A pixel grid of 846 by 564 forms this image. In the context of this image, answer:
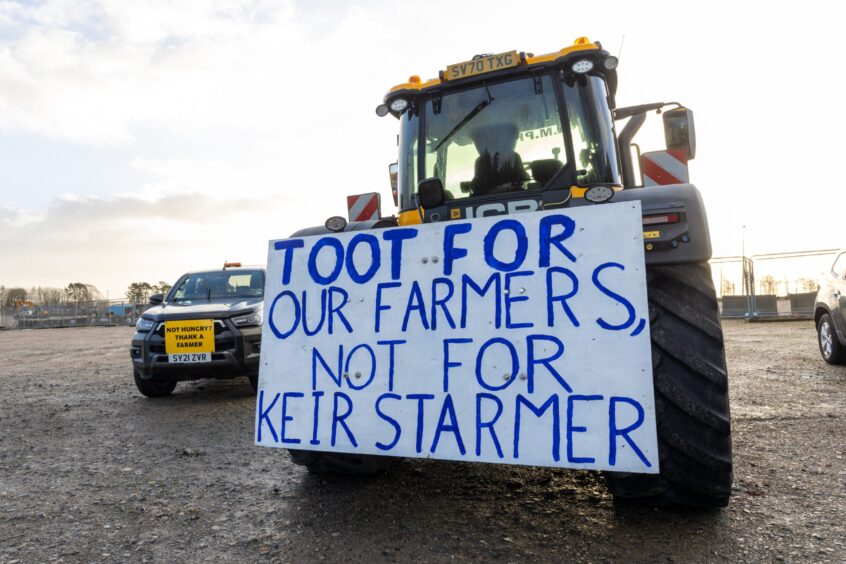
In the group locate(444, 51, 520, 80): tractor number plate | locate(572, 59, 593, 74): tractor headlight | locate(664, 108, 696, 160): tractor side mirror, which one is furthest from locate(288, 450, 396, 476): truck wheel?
locate(664, 108, 696, 160): tractor side mirror

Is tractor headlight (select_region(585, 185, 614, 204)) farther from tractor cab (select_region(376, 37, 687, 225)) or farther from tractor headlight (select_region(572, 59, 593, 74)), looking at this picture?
tractor headlight (select_region(572, 59, 593, 74))

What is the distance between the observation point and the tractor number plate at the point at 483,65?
3.53 m

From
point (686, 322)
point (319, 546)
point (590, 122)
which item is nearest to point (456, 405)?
point (319, 546)

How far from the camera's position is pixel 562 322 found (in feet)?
7.69

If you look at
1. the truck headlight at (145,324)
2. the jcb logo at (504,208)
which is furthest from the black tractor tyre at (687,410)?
the truck headlight at (145,324)

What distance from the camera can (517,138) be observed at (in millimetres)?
3525

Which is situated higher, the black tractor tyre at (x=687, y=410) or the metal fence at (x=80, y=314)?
the metal fence at (x=80, y=314)

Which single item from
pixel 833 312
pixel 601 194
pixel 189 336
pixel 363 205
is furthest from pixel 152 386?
pixel 833 312

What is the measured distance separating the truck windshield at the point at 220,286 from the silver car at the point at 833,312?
24.1 feet

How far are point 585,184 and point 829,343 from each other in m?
6.25

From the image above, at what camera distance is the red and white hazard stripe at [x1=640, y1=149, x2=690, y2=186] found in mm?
4434

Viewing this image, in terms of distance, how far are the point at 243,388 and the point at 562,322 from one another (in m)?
6.13

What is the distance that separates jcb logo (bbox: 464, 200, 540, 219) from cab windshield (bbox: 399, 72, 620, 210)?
129mm

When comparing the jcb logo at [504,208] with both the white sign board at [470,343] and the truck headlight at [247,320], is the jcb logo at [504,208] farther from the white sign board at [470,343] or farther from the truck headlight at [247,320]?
the truck headlight at [247,320]
